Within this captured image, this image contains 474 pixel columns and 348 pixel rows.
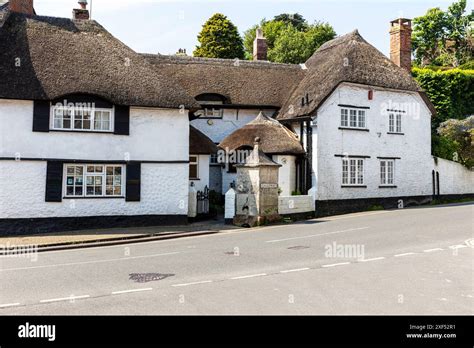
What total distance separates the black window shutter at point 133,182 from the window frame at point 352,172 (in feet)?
36.4

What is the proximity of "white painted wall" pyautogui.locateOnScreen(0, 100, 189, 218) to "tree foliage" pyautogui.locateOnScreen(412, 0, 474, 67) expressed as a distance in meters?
43.4

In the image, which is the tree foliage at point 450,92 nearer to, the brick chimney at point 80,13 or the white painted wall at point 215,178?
the white painted wall at point 215,178

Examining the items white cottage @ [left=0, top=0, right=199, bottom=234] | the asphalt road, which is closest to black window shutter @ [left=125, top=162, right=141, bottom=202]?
white cottage @ [left=0, top=0, right=199, bottom=234]

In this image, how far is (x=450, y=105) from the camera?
129 ft

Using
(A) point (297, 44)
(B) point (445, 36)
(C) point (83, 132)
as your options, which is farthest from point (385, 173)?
(B) point (445, 36)

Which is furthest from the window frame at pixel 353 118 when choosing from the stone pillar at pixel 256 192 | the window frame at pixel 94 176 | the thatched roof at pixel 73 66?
the window frame at pixel 94 176

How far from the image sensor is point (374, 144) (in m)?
25.3

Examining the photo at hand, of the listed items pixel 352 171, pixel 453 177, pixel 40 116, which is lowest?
pixel 453 177

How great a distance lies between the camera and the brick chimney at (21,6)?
2227 cm

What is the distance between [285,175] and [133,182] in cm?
852

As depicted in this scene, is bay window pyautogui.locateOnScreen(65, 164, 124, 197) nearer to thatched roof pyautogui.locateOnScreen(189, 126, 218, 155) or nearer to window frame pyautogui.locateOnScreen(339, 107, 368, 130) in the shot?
thatched roof pyautogui.locateOnScreen(189, 126, 218, 155)

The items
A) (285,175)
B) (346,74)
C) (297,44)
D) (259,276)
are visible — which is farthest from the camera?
(297,44)

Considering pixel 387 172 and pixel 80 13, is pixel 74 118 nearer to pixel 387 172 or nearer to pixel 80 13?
pixel 80 13

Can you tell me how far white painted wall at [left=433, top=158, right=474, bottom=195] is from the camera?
2812 cm
